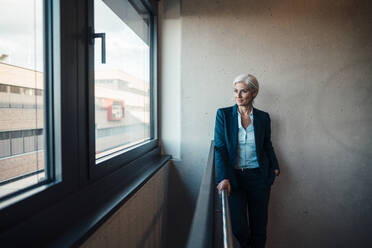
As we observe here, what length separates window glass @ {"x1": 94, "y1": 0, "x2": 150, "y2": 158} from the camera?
138 centimetres

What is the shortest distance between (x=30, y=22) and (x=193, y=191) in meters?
2.00

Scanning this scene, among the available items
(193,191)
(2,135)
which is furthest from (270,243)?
(2,135)

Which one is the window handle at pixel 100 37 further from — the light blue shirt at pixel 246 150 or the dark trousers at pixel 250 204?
the dark trousers at pixel 250 204

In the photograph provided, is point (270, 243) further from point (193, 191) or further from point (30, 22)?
point (30, 22)

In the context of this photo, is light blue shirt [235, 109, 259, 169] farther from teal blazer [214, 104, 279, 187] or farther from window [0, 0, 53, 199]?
window [0, 0, 53, 199]

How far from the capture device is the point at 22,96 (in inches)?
34.2

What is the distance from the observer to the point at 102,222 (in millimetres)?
1068

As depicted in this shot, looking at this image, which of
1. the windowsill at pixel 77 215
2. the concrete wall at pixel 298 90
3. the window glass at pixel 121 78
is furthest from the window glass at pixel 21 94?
the concrete wall at pixel 298 90

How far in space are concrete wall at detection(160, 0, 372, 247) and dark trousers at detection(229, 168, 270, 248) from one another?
55cm

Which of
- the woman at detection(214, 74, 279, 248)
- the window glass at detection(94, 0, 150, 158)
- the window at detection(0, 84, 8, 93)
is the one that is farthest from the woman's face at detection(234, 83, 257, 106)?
the window at detection(0, 84, 8, 93)

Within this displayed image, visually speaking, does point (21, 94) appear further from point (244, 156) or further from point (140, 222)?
point (244, 156)

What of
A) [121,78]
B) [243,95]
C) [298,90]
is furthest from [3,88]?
[298,90]

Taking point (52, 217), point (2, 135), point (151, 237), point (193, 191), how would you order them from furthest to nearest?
point (193, 191) → point (151, 237) → point (52, 217) → point (2, 135)

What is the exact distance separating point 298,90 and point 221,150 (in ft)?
3.51
